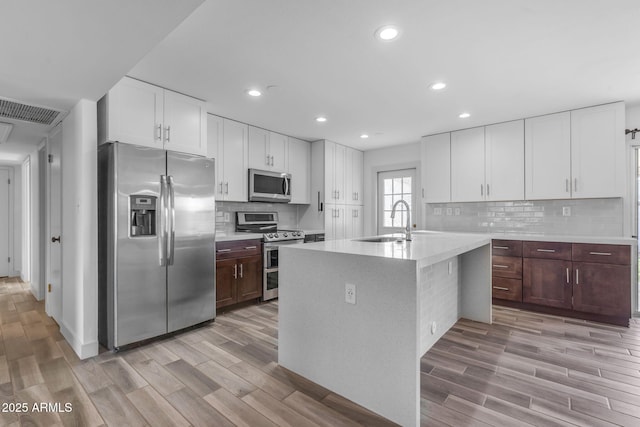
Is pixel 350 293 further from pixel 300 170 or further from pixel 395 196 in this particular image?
pixel 395 196

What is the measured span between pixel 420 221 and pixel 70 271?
4.70m

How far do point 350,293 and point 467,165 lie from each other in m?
3.45

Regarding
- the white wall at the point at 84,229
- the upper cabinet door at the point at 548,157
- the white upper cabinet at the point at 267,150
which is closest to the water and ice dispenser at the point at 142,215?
the white wall at the point at 84,229

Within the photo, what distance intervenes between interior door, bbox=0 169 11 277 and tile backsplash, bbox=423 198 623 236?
24.2 feet

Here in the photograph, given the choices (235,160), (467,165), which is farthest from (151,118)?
(467,165)

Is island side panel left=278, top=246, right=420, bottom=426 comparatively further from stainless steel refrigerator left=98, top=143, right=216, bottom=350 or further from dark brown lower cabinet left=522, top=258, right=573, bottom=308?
dark brown lower cabinet left=522, top=258, right=573, bottom=308

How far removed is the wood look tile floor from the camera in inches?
69.8

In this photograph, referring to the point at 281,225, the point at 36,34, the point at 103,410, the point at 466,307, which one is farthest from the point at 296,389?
the point at 281,225

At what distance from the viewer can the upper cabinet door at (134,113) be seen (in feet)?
8.80

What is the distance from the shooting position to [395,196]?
5.71 m

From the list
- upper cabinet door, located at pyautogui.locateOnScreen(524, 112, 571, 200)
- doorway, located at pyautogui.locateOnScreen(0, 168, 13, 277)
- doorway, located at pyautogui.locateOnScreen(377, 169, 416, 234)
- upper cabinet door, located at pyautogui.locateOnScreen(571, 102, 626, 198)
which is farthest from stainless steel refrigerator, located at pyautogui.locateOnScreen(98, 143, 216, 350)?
doorway, located at pyautogui.locateOnScreen(0, 168, 13, 277)

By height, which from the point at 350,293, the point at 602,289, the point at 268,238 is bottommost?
the point at 602,289

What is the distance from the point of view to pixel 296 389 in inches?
80.7

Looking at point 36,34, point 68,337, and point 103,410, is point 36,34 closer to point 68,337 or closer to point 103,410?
point 103,410
